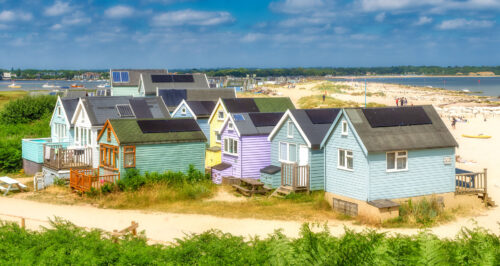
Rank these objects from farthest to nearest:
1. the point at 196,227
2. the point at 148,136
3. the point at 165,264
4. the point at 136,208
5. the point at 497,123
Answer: the point at 497,123
the point at 148,136
the point at 136,208
the point at 196,227
the point at 165,264

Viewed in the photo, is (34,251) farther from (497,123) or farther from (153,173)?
(497,123)

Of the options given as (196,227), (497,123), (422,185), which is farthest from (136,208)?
(497,123)

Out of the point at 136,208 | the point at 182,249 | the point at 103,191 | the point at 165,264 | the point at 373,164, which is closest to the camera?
the point at 165,264

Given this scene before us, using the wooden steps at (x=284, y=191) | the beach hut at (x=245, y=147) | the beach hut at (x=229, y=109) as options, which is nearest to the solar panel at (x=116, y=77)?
the beach hut at (x=229, y=109)

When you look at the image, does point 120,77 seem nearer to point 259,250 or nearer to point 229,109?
point 229,109

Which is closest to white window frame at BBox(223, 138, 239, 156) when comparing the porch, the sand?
the sand

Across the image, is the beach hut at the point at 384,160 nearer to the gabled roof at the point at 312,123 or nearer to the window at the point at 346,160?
the window at the point at 346,160

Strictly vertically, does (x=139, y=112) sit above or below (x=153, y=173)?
above
